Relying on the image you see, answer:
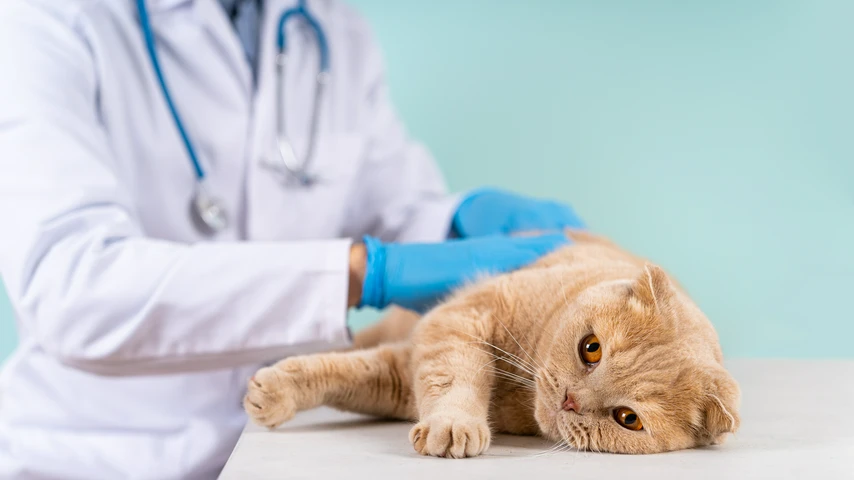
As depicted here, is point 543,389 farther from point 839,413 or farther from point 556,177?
point 556,177

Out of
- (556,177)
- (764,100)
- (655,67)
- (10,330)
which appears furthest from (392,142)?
(10,330)

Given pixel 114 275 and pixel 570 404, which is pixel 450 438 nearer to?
pixel 570 404

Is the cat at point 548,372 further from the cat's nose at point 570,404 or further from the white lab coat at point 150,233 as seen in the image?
the white lab coat at point 150,233

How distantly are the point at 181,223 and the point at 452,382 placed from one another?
2.52 feet

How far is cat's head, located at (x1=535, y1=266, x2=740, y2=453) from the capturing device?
34.3 inches

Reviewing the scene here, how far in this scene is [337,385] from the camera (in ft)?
3.62

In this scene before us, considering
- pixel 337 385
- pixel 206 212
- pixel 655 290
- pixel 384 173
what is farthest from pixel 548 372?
pixel 384 173

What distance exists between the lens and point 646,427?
0.87m

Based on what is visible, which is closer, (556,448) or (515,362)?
(556,448)

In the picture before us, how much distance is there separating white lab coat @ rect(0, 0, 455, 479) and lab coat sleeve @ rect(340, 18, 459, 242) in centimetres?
3

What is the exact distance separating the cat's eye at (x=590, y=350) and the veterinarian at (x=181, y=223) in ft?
1.23

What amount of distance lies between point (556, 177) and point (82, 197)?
5.03 ft

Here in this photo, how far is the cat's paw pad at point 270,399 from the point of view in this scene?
1006 mm

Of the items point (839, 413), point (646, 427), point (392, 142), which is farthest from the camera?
point (392, 142)
